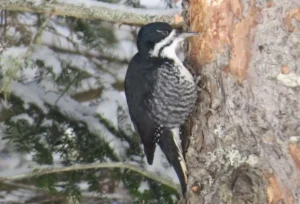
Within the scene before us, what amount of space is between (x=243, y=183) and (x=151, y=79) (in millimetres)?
655

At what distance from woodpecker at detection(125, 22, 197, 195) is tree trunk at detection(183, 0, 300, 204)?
0.19 meters

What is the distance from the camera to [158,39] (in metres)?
2.95

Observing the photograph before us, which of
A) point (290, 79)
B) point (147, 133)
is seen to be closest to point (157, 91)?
point (147, 133)

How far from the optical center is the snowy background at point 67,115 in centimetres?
347

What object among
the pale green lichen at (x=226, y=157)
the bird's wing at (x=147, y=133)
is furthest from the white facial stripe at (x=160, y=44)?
the pale green lichen at (x=226, y=157)

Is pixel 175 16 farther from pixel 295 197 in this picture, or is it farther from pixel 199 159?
pixel 295 197

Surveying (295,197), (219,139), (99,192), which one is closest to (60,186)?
(99,192)

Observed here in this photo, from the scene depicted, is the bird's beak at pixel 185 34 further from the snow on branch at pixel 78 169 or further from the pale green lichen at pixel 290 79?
the snow on branch at pixel 78 169

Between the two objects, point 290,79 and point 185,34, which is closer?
point 290,79

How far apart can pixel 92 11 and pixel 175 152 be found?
685mm

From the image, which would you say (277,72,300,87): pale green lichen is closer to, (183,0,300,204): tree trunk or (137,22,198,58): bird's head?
(183,0,300,204): tree trunk

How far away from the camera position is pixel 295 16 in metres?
2.52

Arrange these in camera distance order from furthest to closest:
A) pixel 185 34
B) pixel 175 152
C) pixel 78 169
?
pixel 78 169 < pixel 175 152 < pixel 185 34

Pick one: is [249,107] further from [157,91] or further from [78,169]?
[78,169]
